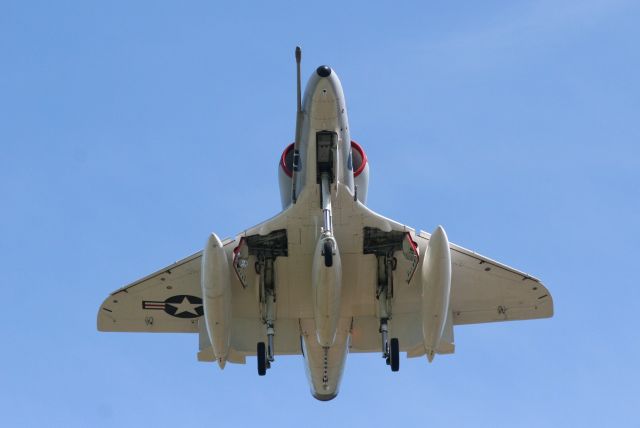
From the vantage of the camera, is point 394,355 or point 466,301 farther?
point 466,301

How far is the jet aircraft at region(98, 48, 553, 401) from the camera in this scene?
25281mm

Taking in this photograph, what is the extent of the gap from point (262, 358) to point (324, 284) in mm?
3551

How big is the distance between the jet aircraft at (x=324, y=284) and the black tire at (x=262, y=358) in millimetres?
24

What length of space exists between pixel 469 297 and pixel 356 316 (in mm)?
2847

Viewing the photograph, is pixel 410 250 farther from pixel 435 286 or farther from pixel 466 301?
pixel 466 301

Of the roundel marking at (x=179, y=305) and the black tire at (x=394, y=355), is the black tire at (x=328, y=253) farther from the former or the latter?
the roundel marking at (x=179, y=305)

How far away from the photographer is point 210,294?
25391mm

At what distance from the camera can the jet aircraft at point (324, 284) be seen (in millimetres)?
25281

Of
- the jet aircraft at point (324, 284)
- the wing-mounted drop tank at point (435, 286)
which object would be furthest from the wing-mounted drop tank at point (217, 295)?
the wing-mounted drop tank at point (435, 286)

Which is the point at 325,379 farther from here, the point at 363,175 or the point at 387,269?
the point at 363,175

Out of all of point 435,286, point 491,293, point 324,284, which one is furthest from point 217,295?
point 491,293

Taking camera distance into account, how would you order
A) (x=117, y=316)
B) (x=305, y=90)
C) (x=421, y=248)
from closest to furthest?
(x=305, y=90), (x=421, y=248), (x=117, y=316)

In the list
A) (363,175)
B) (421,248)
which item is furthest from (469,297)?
(363,175)

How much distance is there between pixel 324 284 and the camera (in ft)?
82.0
